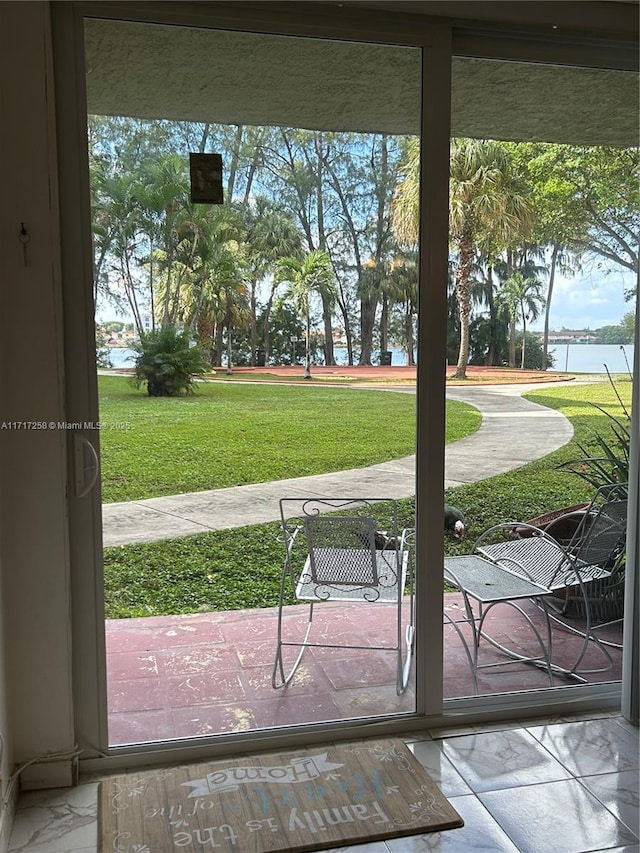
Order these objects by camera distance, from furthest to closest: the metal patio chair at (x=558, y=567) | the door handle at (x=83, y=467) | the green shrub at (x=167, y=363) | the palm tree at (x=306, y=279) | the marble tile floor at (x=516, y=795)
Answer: the metal patio chair at (x=558, y=567) → the palm tree at (x=306, y=279) → the green shrub at (x=167, y=363) → the door handle at (x=83, y=467) → the marble tile floor at (x=516, y=795)

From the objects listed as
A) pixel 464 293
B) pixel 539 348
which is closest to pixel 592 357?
pixel 539 348

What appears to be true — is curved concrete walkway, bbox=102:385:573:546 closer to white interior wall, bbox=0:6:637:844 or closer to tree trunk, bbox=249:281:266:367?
white interior wall, bbox=0:6:637:844

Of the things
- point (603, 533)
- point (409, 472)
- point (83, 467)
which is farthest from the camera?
point (603, 533)

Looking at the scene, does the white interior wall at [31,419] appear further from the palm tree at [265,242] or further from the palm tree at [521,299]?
the palm tree at [521,299]

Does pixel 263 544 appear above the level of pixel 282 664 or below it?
above

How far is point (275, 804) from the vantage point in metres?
2.05

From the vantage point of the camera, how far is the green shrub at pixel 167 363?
229cm

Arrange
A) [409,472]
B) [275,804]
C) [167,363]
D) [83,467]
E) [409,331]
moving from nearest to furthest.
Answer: [275,804]
[83,467]
[167,363]
[409,331]
[409,472]

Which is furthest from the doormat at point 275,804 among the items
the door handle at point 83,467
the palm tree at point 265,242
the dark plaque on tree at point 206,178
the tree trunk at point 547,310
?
the dark plaque on tree at point 206,178

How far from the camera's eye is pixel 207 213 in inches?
91.0

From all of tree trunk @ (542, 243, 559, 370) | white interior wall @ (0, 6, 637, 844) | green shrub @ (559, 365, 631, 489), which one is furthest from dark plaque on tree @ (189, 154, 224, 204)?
green shrub @ (559, 365, 631, 489)

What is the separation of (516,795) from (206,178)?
2.11 meters

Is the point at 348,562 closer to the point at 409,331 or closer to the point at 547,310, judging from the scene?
the point at 409,331

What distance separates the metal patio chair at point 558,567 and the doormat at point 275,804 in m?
0.69
